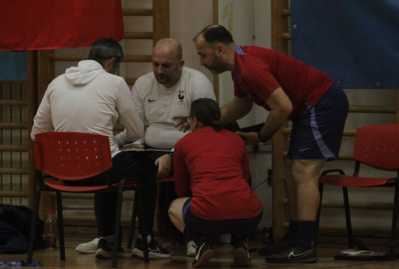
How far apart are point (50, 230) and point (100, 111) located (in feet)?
4.41

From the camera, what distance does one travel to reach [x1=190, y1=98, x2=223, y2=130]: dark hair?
371 cm

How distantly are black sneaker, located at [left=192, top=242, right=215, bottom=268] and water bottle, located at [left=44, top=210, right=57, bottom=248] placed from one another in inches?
53.5

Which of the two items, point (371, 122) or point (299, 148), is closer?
point (299, 148)

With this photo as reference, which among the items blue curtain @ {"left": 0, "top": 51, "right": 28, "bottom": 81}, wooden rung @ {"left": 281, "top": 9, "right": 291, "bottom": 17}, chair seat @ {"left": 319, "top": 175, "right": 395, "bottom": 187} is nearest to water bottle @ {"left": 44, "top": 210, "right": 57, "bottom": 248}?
blue curtain @ {"left": 0, "top": 51, "right": 28, "bottom": 81}

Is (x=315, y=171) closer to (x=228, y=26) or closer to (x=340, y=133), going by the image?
(x=340, y=133)

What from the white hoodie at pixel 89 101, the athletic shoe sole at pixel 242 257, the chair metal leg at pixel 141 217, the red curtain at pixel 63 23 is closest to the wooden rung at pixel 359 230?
the athletic shoe sole at pixel 242 257

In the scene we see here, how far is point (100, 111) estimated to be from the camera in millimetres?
3857

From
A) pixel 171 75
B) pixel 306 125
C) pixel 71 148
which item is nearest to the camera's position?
pixel 71 148

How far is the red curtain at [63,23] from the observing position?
4891 millimetres

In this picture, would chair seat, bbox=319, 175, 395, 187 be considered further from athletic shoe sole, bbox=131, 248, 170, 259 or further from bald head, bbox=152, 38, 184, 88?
bald head, bbox=152, 38, 184, 88

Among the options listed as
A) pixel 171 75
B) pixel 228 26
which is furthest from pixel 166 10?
pixel 171 75

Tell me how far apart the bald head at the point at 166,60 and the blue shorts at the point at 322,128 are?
36.6 inches

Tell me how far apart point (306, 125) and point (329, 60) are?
2.79 feet

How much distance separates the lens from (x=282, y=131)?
192 inches
